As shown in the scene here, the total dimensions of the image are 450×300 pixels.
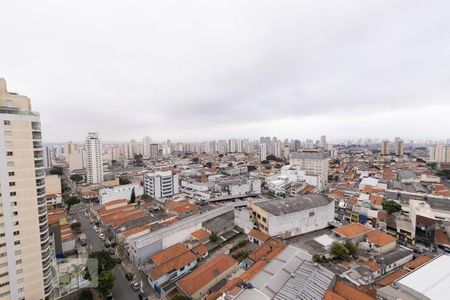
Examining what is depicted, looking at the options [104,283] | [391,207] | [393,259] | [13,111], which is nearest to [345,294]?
[393,259]

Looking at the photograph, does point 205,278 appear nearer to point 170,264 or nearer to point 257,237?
point 170,264

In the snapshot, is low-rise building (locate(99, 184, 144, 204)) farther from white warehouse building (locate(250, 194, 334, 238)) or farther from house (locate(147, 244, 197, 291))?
white warehouse building (locate(250, 194, 334, 238))

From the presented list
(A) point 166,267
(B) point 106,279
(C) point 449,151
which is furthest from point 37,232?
(C) point 449,151

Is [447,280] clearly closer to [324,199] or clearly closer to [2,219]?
[324,199]

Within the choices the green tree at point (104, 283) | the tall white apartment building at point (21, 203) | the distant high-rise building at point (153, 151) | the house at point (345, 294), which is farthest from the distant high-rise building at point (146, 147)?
the house at point (345, 294)

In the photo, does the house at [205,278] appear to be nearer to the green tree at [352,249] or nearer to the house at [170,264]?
the house at [170,264]
